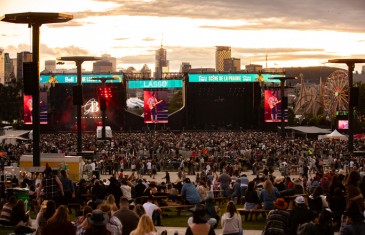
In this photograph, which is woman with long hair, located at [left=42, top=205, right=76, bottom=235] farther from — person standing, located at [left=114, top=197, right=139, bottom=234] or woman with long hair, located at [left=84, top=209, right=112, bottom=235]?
person standing, located at [left=114, top=197, right=139, bottom=234]

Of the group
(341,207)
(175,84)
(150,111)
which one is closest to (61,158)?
(341,207)

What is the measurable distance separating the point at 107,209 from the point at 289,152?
3909cm

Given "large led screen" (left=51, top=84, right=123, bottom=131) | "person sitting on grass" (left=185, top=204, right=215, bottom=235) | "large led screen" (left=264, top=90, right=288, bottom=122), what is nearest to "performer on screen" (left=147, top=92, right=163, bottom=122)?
"large led screen" (left=264, top=90, right=288, bottom=122)

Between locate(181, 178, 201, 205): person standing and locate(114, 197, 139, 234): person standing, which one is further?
locate(181, 178, 201, 205): person standing

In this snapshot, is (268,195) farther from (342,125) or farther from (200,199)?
(342,125)

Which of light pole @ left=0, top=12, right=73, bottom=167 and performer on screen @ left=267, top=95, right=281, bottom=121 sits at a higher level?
light pole @ left=0, top=12, right=73, bottom=167

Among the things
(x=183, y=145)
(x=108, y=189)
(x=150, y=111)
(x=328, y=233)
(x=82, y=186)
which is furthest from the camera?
(x=150, y=111)

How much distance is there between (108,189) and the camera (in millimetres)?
20781

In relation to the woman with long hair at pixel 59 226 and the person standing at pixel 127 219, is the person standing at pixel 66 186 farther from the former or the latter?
the woman with long hair at pixel 59 226

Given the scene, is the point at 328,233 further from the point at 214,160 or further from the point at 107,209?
the point at 214,160

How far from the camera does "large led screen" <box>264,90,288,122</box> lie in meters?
84.0

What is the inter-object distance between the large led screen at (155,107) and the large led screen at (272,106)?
9510 mm

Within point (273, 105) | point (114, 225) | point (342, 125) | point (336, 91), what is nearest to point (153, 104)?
point (273, 105)

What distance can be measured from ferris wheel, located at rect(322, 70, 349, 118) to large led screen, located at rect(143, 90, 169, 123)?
29235 millimetres
